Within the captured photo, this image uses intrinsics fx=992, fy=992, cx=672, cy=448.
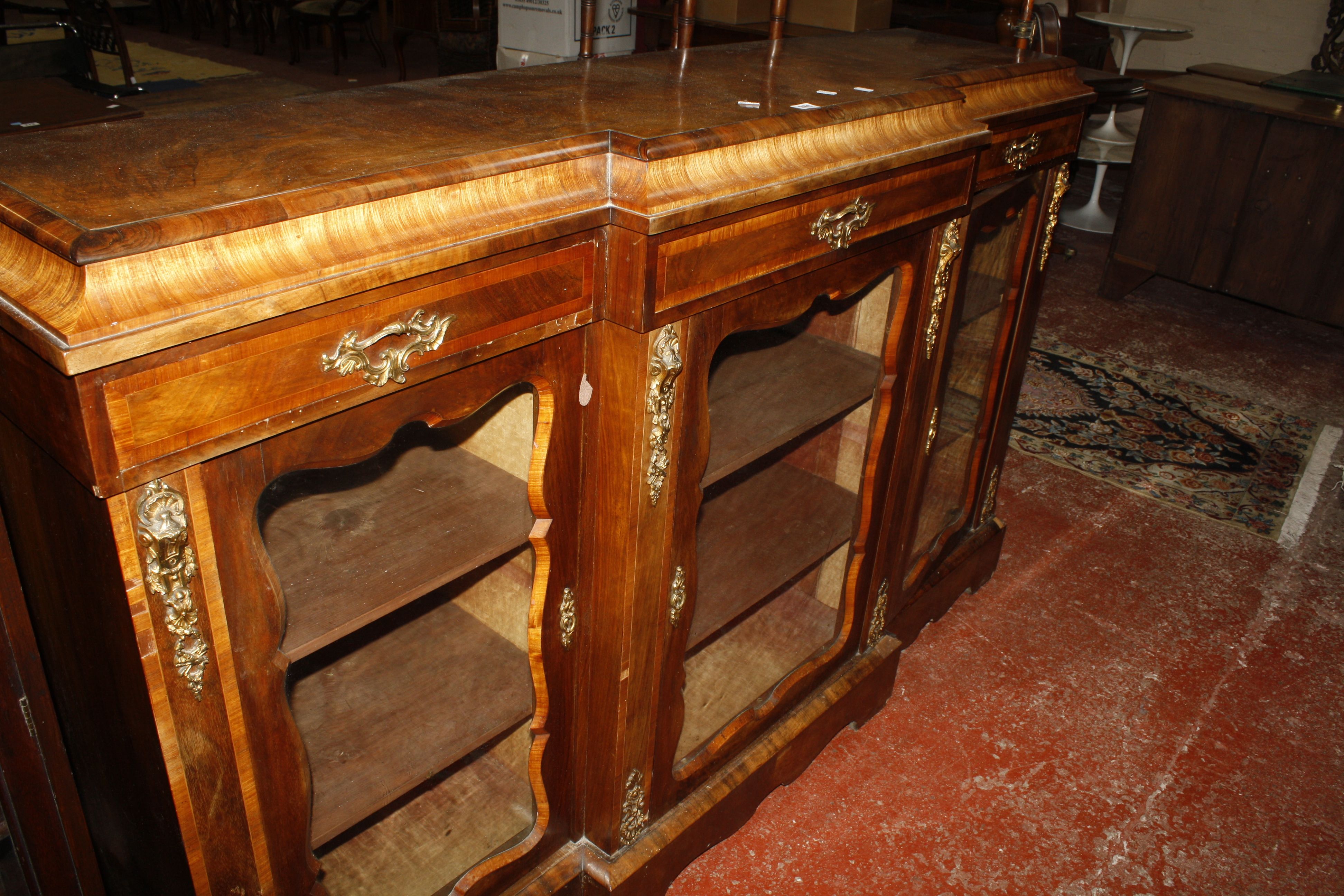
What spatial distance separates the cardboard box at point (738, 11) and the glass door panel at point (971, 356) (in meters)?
3.30

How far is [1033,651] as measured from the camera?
2.26m

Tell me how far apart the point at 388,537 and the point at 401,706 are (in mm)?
235

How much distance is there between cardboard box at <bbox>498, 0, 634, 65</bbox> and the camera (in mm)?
5066

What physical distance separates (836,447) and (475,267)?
37.1 inches

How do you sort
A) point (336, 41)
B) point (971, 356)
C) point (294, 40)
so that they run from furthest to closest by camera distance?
point (294, 40) → point (336, 41) → point (971, 356)

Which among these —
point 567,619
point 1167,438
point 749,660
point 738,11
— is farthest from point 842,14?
point 567,619

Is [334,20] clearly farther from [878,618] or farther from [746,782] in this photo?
[746,782]

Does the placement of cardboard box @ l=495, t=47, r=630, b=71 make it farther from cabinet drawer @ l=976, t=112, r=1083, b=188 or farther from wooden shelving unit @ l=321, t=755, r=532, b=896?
wooden shelving unit @ l=321, t=755, r=532, b=896

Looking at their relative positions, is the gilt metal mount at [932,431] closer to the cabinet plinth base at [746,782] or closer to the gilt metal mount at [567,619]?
the cabinet plinth base at [746,782]

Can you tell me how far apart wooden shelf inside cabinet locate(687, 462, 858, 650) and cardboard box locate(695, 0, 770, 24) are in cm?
370

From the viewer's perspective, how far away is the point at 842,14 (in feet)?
14.7

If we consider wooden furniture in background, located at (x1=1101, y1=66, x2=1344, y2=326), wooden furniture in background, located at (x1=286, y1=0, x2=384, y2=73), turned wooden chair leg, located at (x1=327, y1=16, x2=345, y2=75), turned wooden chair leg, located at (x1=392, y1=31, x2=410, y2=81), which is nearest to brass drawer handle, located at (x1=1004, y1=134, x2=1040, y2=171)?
wooden furniture in background, located at (x1=1101, y1=66, x2=1344, y2=326)

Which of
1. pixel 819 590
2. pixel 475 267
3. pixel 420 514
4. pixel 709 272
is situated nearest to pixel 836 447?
pixel 819 590

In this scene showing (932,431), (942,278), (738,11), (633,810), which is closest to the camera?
(633,810)
